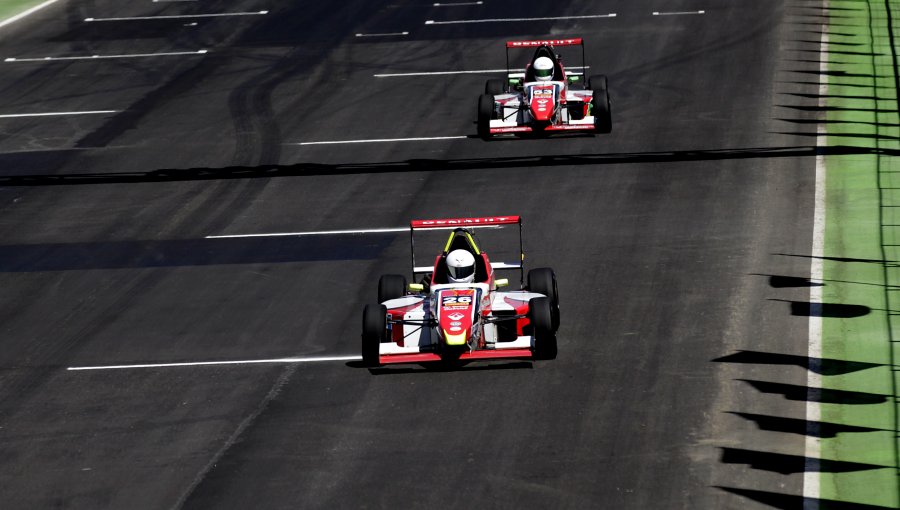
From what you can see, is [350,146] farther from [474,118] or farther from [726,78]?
[726,78]

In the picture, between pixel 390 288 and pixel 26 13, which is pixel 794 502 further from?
pixel 26 13

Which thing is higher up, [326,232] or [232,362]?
[326,232]

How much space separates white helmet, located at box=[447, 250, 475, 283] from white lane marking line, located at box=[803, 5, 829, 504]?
15.2 ft

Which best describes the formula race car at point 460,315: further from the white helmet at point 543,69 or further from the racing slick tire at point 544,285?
the white helmet at point 543,69

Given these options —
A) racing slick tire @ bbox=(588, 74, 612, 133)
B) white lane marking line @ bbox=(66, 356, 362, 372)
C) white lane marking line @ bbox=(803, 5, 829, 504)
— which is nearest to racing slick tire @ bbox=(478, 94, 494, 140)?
racing slick tire @ bbox=(588, 74, 612, 133)

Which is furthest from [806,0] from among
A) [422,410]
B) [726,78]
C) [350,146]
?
[422,410]

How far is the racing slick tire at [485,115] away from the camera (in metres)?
34.4

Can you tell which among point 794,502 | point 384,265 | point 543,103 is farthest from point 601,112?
point 794,502

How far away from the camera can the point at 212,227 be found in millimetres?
29375

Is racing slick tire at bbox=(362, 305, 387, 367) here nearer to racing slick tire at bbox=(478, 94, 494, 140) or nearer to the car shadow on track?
the car shadow on track

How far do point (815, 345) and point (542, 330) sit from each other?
378 centimetres

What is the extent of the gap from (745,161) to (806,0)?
18.3 meters

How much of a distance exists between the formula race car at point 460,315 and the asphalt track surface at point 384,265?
1.37ft

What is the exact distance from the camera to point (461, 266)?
2195 centimetres
